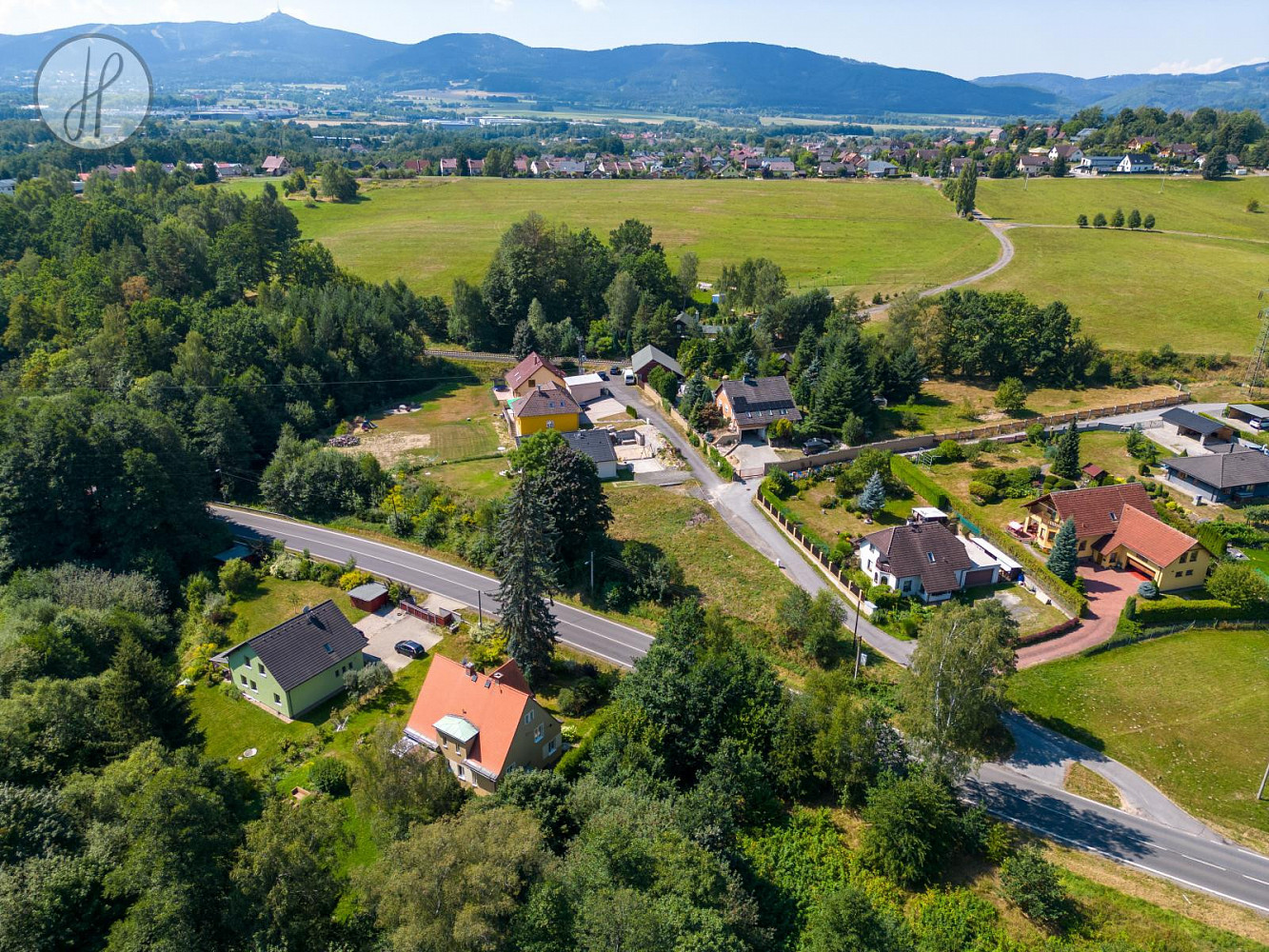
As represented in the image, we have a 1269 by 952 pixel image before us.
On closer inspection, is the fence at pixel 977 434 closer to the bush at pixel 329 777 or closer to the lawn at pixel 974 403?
the lawn at pixel 974 403

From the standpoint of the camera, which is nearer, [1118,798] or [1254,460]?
[1118,798]

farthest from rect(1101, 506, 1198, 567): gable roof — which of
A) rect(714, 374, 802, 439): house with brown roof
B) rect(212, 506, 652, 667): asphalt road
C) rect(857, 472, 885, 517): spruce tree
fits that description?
rect(212, 506, 652, 667): asphalt road

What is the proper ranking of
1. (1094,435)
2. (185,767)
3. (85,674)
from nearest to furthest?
(185,767) → (85,674) → (1094,435)

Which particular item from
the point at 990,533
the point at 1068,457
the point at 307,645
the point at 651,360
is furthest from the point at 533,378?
the point at 1068,457

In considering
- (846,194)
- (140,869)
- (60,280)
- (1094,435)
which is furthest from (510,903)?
(846,194)

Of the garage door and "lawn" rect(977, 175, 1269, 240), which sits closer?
the garage door

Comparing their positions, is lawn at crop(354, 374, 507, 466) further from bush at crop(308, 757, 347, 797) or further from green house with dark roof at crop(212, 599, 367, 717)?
bush at crop(308, 757, 347, 797)

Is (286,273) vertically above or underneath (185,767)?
above

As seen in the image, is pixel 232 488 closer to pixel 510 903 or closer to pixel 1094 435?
pixel 510 903
